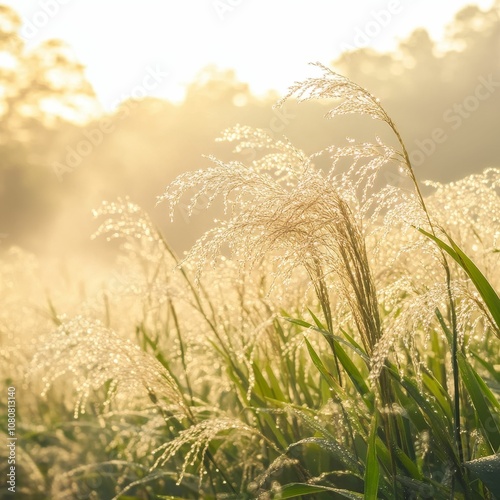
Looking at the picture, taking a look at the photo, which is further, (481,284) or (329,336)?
(329,336)

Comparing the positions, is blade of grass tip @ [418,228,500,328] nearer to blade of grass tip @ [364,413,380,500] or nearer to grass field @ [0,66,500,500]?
grass field @ [0,66,500,500]

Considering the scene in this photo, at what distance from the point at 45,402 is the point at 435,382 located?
4296 mm

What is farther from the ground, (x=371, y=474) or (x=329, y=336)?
(x=329, y=336)

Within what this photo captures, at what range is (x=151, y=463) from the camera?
14.1 ft

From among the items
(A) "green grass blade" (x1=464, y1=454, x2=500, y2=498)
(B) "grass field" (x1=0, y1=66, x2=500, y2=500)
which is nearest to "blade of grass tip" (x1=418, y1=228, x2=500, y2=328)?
(B) "grass field" (x1=0, y1=66, x2=500, y2=500)

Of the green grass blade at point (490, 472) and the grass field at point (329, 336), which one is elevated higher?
the grass field at point (329, 336)

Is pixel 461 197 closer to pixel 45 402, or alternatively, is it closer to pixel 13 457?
pixel 13 457

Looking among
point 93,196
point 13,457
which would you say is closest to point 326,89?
point 13,457

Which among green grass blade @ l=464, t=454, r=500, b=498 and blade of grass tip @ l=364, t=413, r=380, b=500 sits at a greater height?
blade of grass tip @ l=364, t=413, r=380, b=500

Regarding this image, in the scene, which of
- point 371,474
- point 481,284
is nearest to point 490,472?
point 371,474

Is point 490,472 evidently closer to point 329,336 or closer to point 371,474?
point 371,474

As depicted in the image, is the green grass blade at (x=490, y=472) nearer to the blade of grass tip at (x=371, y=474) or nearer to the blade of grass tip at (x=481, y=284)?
the blade of grass tip at (x=371, y=474)

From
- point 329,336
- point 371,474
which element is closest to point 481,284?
point 329,336

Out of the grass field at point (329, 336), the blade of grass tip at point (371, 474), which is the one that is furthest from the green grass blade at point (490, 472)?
the blade of grass tip at point (371, 474)
